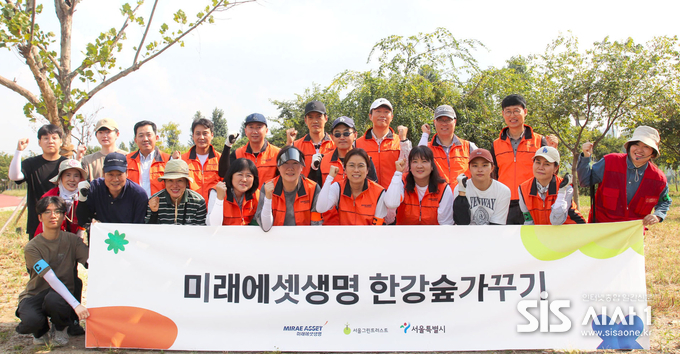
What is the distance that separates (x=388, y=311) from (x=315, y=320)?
2.12 ft

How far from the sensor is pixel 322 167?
5.04 metres

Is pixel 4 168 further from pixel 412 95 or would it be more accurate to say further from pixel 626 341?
pixel 626 341

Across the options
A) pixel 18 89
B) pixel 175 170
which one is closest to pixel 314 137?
pixel 175 170

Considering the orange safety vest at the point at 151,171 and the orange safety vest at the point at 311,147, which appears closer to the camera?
the orange safety vest at the point at 151,171

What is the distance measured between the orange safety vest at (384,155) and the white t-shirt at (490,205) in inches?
38.6

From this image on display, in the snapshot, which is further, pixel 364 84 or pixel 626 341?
pixel 364 84

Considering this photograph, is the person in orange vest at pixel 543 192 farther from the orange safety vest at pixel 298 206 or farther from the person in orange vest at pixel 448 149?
the orange safety vest at pixel 298 206

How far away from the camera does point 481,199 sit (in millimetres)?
4207

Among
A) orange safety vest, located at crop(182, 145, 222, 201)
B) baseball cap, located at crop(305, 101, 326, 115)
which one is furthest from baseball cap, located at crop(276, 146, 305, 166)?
orange safety vest, located at crop(182, 145, 222, 201)

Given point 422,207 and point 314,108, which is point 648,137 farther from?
point 314,108

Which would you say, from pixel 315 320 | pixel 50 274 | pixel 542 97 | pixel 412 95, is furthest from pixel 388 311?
pixel 542 97

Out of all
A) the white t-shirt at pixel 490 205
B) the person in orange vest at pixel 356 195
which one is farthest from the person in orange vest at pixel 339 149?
the white t-shirt at pixel 490 205

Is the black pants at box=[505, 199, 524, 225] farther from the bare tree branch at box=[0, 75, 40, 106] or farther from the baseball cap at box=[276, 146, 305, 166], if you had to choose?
the bare tree branch at box=[0, 75, 40, 106]

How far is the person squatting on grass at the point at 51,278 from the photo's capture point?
3.95 meters
